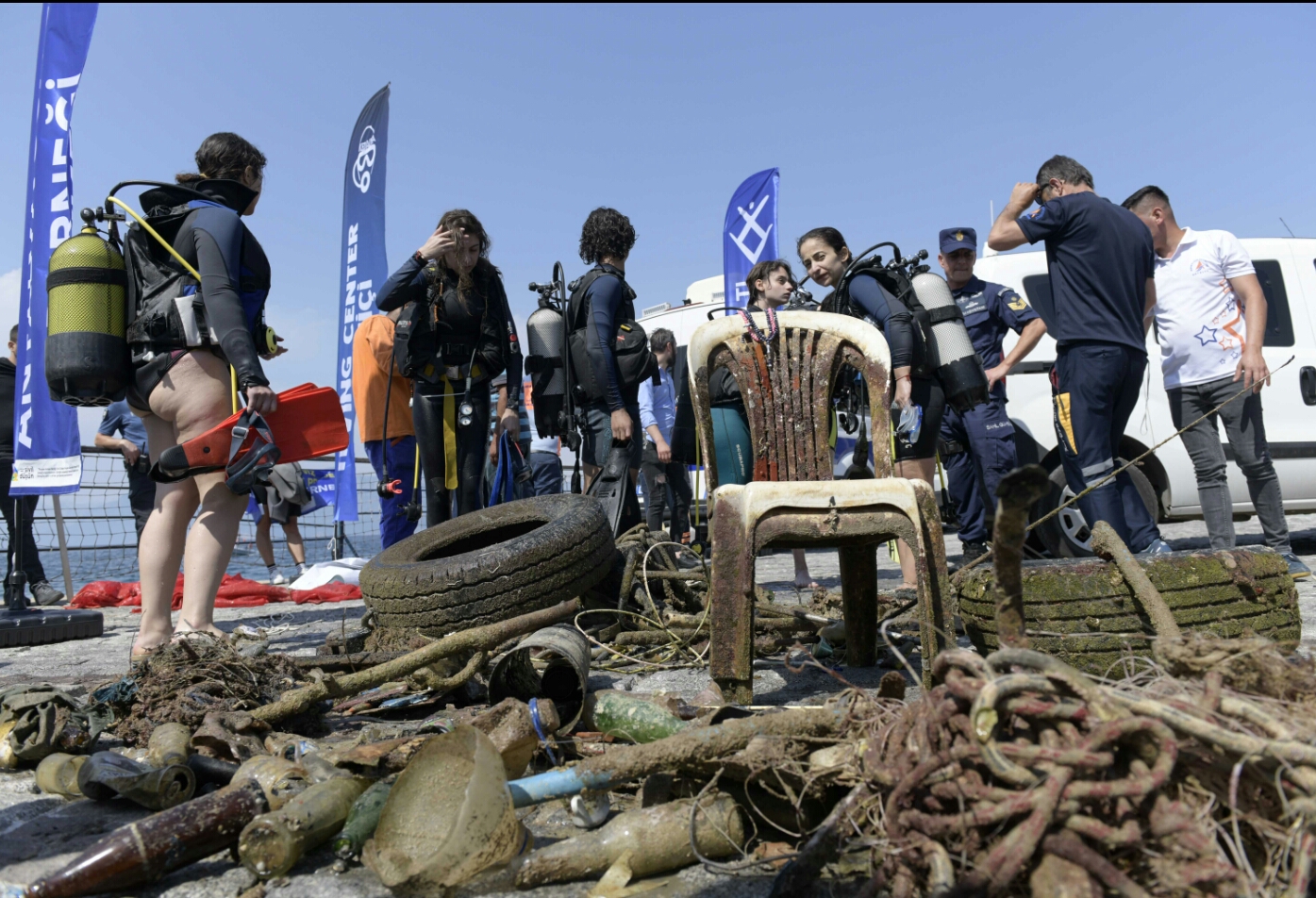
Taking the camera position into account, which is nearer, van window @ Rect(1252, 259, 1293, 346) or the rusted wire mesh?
the rusted wire mesh

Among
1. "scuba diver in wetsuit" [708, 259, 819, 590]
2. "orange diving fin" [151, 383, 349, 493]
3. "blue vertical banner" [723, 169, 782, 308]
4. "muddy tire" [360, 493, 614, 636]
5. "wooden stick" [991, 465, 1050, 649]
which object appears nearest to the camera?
"wooden stick" [991, 465, 1050, 649]

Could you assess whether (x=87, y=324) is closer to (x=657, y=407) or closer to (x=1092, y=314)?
(x=1092, y=314)

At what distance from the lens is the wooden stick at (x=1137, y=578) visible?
6.70 feet

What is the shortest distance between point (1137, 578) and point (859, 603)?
98 centimetres

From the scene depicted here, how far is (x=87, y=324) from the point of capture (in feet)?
10.9

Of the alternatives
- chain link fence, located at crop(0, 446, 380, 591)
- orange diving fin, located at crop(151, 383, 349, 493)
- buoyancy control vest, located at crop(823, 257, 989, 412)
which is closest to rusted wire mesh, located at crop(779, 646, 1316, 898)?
orange diving fin, located at crop(151, 383, 349, 493)

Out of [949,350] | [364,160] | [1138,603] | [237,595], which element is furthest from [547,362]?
[364,160]

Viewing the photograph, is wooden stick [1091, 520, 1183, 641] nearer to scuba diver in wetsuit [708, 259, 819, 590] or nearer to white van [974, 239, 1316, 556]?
scuba diver in wetsuit [708, 259, 819, 590]

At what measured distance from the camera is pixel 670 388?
8734mm

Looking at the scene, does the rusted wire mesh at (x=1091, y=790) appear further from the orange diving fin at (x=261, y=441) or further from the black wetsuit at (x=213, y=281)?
the black wetsuit at (x=213, y=281)

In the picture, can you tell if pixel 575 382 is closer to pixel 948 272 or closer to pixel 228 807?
pixel 948 272

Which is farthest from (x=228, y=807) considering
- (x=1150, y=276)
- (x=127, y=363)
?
(x=1150, y=276)

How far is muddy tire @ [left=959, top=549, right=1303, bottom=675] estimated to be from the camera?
2193 millimetres

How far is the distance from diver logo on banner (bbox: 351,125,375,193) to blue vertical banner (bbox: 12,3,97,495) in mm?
3928
